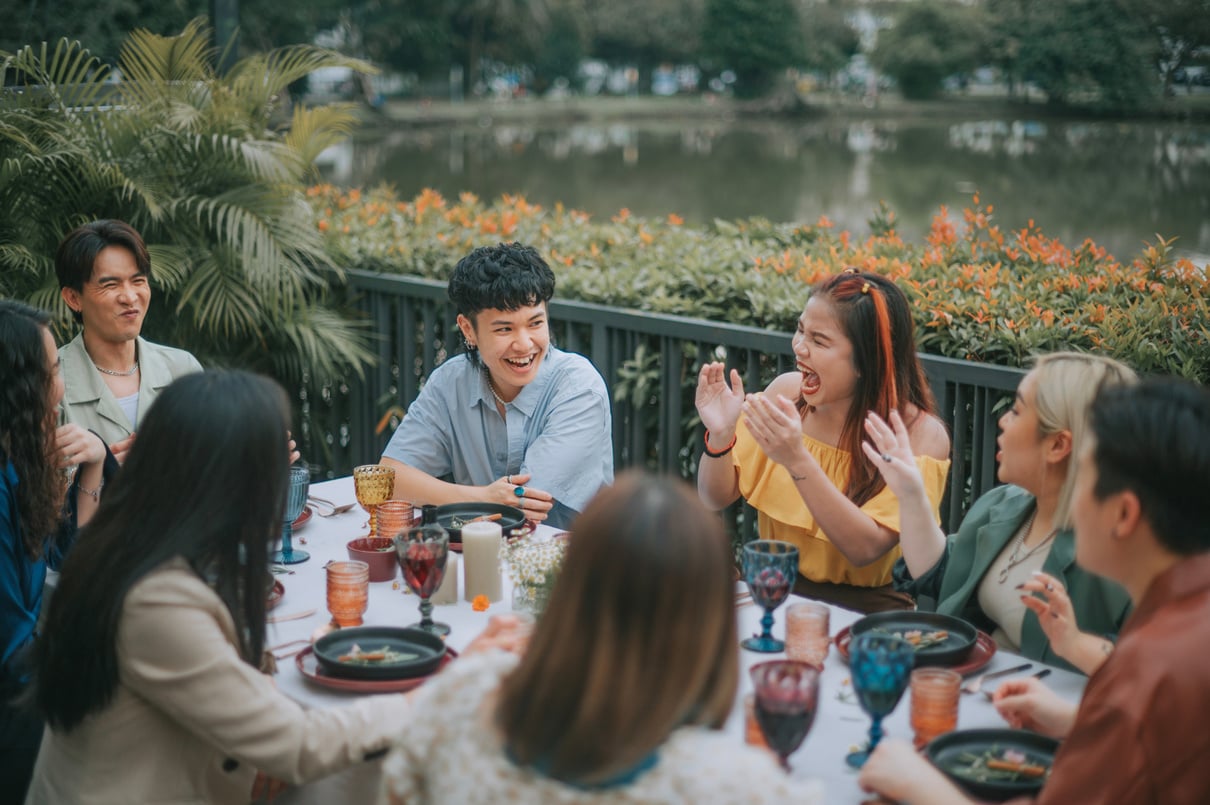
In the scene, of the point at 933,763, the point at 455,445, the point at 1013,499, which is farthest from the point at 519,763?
the point at 455,445

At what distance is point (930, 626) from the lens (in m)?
2.37

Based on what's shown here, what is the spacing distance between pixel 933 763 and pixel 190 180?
4.53m

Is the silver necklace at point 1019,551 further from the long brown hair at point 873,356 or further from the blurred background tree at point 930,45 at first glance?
the blurred background tree at point 930,45

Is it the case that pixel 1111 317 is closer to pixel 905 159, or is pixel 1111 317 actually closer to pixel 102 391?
pixel 102 391

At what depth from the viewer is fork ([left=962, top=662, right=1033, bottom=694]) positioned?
7.01 ft

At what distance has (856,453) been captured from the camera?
317 centimetres

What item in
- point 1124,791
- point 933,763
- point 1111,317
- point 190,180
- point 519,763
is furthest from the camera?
point 190,180

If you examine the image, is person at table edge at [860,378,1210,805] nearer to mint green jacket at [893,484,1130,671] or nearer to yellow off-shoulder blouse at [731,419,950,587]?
mint green jacket at [893,484,1130,671]

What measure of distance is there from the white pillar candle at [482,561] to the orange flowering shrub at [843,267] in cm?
188

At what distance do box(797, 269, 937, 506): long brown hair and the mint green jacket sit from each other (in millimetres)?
400

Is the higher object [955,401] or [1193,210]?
[1193,210]

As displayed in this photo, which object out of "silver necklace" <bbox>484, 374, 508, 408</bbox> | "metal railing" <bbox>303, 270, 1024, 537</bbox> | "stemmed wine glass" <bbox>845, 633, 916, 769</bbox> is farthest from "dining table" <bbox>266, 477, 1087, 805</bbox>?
"metal railing" <bbox>303, 270, 1024, 537</bbox>

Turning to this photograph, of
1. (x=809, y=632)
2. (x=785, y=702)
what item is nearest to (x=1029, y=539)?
(x=809, y=632)

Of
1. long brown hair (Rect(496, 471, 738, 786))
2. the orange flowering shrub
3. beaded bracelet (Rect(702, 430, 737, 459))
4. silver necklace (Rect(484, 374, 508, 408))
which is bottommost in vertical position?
beaded bracelet (Rect(702, 430, 737, 459))
